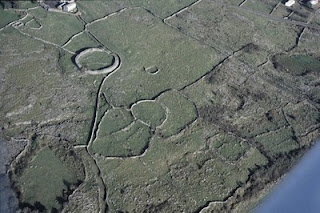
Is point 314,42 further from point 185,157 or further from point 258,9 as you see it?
point 185,157

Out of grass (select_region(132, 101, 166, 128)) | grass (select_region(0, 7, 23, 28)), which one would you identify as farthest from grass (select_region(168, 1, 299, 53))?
grass (select_region(0, 7, 23, 28))

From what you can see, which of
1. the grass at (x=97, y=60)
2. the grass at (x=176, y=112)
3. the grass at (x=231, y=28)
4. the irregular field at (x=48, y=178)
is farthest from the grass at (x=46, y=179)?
the grass at (x=231, y=28)

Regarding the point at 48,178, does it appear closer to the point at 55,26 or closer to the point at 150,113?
the point at 150,113

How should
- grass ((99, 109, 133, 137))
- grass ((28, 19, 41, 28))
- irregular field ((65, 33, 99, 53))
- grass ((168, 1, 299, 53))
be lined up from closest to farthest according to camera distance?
grass ((99, 109, 133, 137)) → irregular field ((65, 33, 99, 53)) → grass ((168, 1, 299, 53)) → grass ((28, 19, 41, 28))

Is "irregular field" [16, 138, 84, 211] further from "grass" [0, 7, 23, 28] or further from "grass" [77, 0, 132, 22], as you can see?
"grass" [77, 0, 132, 22]

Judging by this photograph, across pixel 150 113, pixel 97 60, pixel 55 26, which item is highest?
pixel 150 113

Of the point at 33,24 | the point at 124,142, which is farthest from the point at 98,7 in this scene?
the point at 124,142
